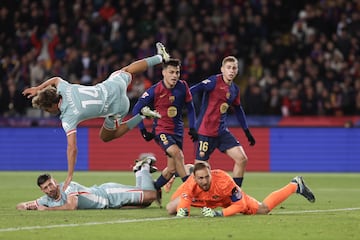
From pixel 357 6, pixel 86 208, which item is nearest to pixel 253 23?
pixel 357 6

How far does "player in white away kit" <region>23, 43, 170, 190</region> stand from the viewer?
1197 cm

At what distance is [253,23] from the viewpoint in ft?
81.3

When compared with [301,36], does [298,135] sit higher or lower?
lower

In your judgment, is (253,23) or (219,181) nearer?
(219,181)

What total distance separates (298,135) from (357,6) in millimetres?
4886

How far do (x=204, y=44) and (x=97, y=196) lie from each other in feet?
40.0

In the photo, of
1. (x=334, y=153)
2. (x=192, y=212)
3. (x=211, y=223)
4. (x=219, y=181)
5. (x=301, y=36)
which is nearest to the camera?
(x=211, y=223)

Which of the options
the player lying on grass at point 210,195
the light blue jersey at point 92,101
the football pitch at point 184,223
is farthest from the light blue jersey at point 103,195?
the player lying on grass at point 210,195

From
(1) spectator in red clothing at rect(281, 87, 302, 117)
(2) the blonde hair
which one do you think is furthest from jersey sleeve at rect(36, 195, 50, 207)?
(1) spectator in red clothing at rect(281, 87, 302, 117)

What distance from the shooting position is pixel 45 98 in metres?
12.0

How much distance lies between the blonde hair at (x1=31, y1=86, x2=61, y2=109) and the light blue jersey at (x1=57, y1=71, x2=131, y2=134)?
7.4 inches

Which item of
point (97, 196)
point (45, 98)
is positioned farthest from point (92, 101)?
point (97, 196)

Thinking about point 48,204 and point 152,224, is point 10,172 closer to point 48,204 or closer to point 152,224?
point 48,204

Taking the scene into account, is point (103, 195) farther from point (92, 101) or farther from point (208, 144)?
point (208, 144)
